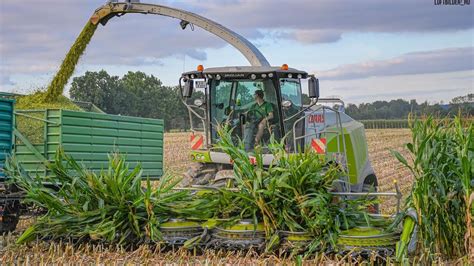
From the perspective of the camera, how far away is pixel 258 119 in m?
8.16

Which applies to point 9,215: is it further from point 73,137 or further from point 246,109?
point 246,109

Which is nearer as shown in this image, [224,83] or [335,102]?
[224,83]

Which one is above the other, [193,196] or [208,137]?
[208,137]

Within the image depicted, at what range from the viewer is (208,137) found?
8.41m

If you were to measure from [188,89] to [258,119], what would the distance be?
0.89 meters

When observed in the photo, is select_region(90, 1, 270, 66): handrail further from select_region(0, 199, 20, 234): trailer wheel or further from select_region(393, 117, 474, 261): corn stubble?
select_region(393, 117, 474, 261): corn stubble

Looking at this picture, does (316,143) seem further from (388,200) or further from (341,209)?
(388,200)

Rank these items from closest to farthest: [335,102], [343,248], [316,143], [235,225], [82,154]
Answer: [343,248] < [235,225] < [316,143] < [82,154] < [335,102]

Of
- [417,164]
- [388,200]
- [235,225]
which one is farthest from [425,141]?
[388,200]

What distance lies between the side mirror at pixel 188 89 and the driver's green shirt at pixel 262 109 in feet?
2.48

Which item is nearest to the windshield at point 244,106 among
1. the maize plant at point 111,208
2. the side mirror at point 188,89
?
the side mirror at point 188,89

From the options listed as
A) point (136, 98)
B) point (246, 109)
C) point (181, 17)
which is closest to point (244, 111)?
point (246, 109)

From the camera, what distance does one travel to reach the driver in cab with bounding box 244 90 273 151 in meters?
8.10

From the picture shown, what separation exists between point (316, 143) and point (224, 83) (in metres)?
1.35
